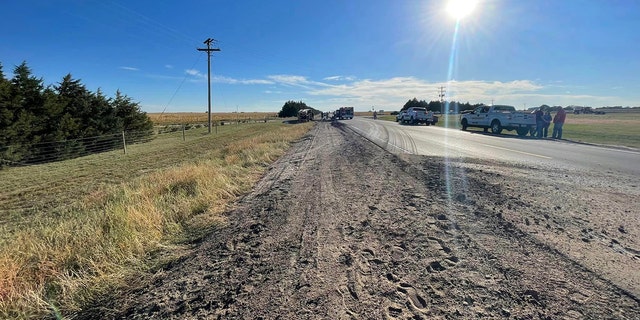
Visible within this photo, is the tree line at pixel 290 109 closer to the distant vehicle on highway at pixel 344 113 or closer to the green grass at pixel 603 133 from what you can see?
the distant vehicle on highway at pixel 344 113

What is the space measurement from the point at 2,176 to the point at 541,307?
16639 millimetres

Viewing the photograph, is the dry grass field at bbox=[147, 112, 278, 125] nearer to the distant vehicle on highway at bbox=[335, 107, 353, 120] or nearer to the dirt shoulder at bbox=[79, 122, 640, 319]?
the distant vehicle on highway at bbox=[335, 107, 353, 120]

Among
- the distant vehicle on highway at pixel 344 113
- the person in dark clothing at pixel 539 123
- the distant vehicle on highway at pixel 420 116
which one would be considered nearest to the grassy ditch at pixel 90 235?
the person in dark clothing at pixel 539 123

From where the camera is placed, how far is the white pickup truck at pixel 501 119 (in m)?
19.6

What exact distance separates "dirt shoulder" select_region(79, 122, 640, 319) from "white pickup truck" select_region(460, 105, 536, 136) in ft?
51.5

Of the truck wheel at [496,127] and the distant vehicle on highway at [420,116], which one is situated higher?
the distant vehicle on highway at [420,116]

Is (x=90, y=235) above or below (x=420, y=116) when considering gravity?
below

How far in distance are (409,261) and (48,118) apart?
2069 centimetres

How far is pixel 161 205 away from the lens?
530 cm

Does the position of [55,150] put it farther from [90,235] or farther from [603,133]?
[603,133]

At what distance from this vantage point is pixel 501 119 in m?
21.2

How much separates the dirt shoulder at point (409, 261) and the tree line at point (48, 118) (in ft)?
49.4

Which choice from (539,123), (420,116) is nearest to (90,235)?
(539,123)

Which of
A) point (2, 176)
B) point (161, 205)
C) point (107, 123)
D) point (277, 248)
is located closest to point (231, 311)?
point (277, 248)
